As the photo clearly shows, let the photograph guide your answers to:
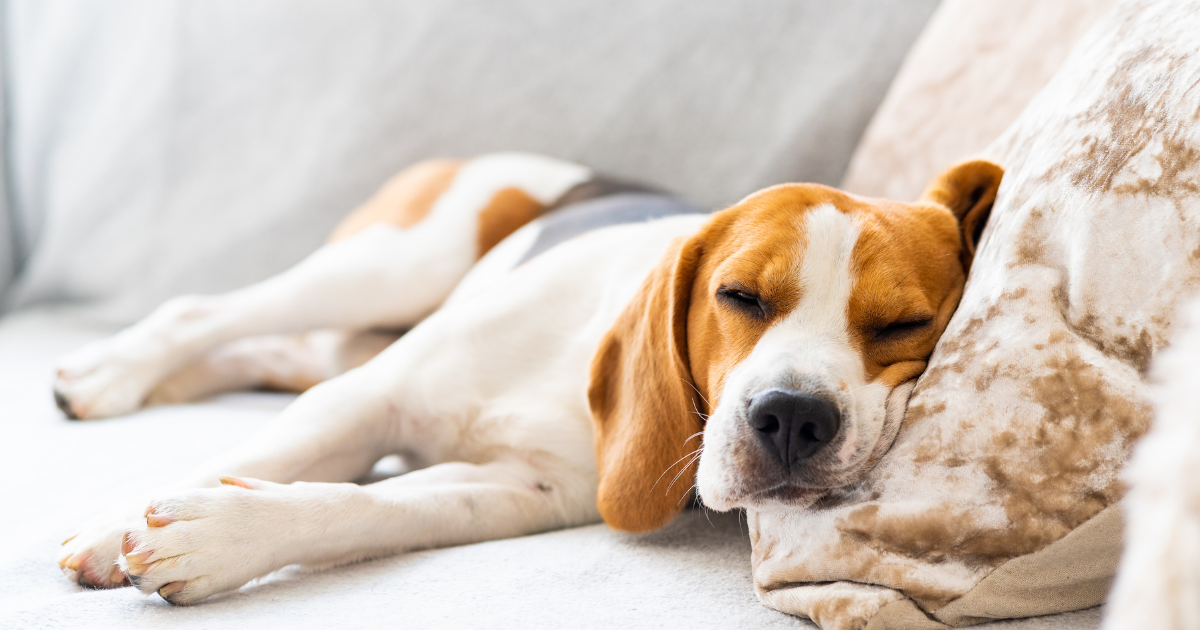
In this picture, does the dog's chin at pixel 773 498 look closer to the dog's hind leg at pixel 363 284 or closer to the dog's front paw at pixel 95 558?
the dog's front paw at pixel 95 558

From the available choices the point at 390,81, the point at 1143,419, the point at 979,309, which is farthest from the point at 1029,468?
the point at 390,81

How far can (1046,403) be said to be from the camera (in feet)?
3.67

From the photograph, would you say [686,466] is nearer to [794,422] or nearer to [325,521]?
[794,422]

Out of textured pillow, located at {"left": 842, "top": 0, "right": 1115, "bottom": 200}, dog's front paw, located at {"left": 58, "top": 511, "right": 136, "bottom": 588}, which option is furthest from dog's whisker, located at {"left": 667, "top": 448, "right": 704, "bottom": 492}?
textured pillow, located at {"left": 842, "top": 0, "right": 1115, "bottom": 200}

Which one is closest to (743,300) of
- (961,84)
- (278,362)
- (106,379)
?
(961,84)

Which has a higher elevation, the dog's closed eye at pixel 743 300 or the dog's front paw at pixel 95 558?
the dog's closed eye at pixel 743 300

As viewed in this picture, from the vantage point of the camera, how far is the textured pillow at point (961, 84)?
86.2 inches

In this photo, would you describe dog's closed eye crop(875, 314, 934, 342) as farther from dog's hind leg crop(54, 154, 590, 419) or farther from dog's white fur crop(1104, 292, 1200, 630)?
dog's hind leg crop(54, 154, 590, 419)

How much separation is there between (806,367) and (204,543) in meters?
0.99

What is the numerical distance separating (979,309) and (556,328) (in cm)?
107

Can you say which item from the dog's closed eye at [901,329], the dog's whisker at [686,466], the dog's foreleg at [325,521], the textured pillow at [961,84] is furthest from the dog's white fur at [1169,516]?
the textured pillow at [961,84]

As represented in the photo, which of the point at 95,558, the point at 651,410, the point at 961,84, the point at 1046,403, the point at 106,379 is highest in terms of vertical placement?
the point at 961,84

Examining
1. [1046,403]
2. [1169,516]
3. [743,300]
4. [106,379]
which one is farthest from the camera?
[106,379]

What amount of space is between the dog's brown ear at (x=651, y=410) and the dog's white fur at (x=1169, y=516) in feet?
3.25
